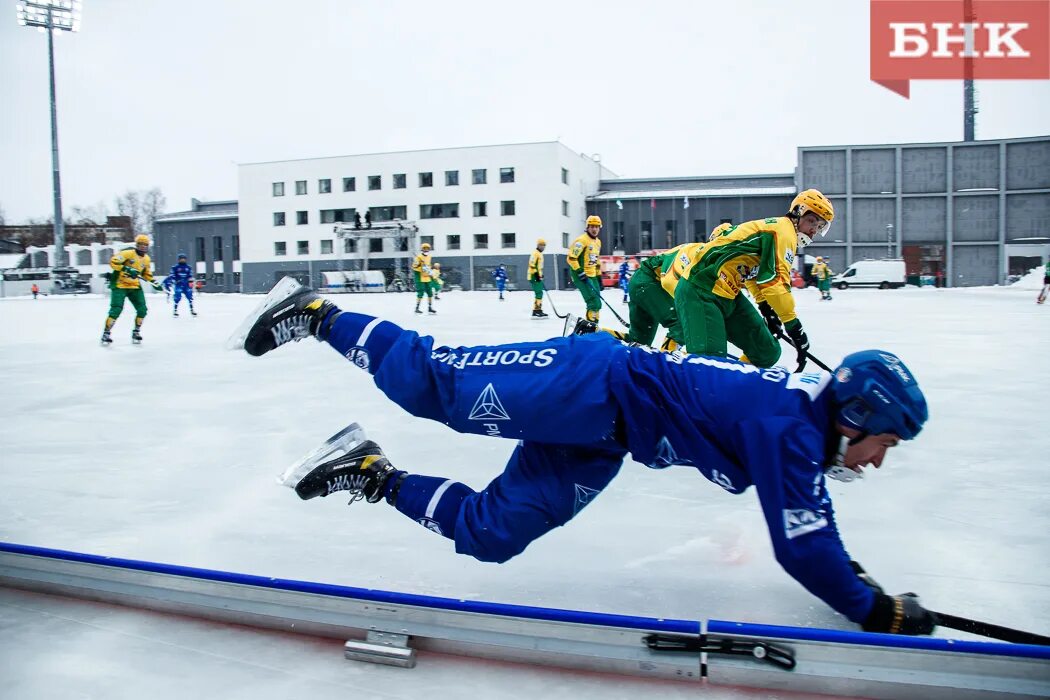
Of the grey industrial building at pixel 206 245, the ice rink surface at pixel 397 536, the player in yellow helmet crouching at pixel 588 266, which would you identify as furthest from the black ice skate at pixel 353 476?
the grey industrial building at pixel 206 245

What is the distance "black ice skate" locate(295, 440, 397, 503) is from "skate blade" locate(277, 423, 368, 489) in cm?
2

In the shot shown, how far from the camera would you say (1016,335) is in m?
9.27

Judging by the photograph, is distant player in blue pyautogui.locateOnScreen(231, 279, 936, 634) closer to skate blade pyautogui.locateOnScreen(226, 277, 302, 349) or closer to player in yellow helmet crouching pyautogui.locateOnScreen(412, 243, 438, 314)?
skate blade pyautogui.locateOnScreen(226, 277, 302, 349)

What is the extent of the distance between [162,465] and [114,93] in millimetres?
7032

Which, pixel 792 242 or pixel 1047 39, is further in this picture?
pixel 1047 39

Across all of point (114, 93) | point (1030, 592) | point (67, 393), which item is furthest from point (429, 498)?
point (114, 93)

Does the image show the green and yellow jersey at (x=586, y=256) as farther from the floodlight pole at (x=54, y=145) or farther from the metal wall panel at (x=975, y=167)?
the metal wall panel at (x=975, y=167)

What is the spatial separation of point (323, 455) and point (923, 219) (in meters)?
42.6

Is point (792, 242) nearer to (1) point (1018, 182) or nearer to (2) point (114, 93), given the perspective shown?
(2) point (114, 93)

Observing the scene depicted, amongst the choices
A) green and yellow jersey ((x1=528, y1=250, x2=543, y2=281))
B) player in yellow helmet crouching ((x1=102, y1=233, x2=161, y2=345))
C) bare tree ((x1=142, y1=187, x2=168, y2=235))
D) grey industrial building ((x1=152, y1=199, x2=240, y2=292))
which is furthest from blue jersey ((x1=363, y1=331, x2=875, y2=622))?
bare tree ((x1=142, y1=187, x2=168, y2=235))

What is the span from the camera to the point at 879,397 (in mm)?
1764

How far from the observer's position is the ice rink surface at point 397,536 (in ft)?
5.84

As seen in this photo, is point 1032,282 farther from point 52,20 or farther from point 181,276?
point 52,20

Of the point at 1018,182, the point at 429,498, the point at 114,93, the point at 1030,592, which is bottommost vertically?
the point at 1030,592
